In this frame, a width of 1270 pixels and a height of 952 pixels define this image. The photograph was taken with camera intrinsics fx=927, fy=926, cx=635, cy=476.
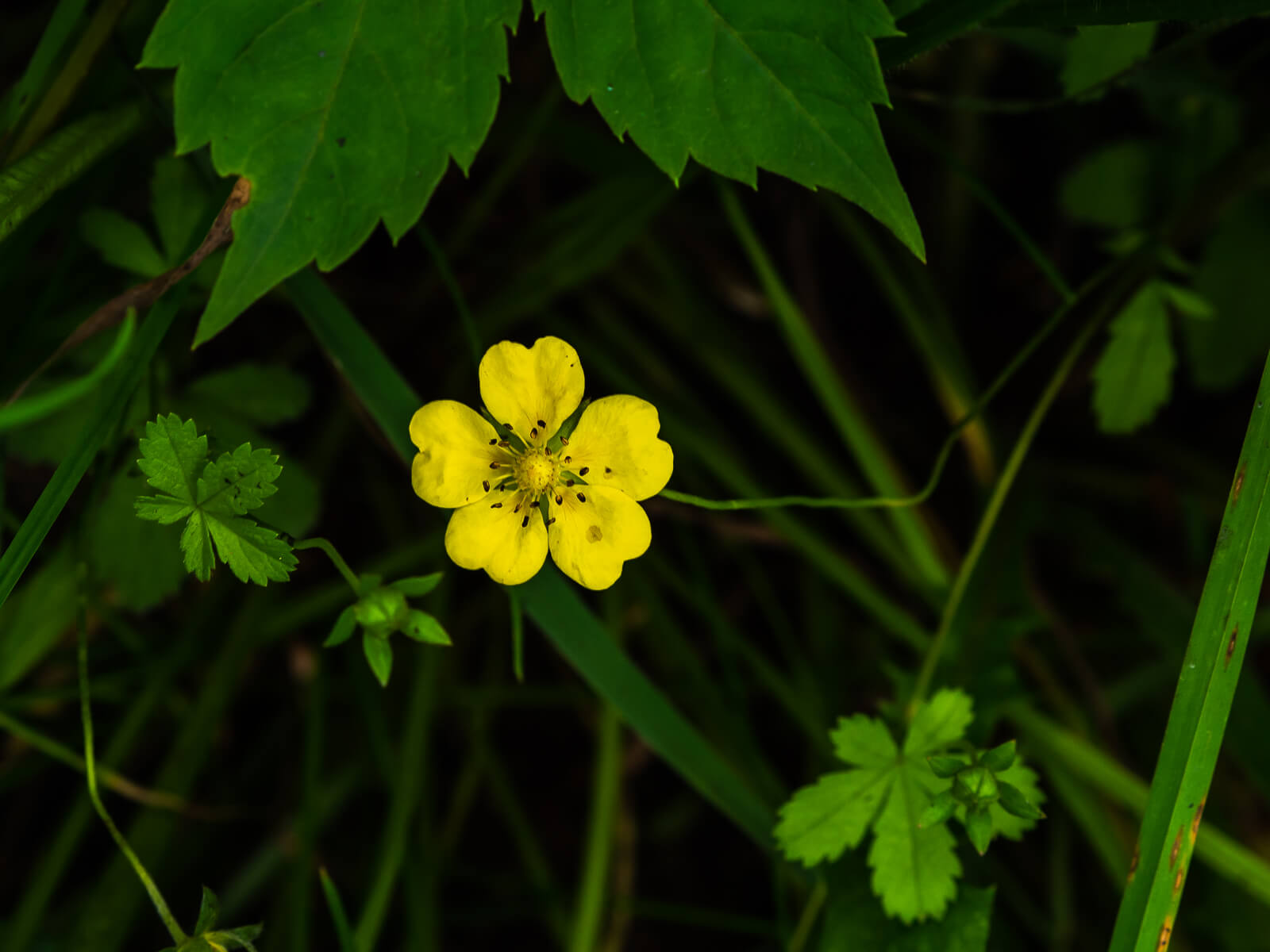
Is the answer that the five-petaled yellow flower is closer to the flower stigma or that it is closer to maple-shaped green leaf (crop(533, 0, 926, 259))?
the flower stigma

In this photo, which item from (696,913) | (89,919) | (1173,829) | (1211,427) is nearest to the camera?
(1173,829)

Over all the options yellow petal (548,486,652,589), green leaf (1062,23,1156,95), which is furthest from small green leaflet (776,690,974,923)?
green leaf (1062,23,1156,95)

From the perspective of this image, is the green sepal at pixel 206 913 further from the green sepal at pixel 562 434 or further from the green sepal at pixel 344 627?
the green sepal at pixel 562 434

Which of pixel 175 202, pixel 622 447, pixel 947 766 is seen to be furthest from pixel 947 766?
pixel 175 202

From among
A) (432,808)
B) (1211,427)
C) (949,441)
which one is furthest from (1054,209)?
(432,808)

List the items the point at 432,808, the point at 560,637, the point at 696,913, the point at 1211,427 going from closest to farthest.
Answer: the point at 560,637
the point at 696,913
the point at 432,808
the point at 1211,427

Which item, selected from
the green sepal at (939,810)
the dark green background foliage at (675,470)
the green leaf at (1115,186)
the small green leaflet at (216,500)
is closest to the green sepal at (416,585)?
the dark green background foliage at (675,470)

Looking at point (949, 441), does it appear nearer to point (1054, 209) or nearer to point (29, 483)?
point (1054, 209)
